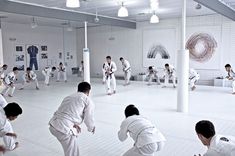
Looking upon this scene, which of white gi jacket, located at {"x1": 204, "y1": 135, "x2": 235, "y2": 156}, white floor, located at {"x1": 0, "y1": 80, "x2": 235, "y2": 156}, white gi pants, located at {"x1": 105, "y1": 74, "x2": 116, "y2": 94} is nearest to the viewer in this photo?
white gi jacket, located at {"x1": 204, "y1": 135, "x2": 235, "y2": 156}

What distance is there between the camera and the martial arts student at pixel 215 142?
1.77 meters

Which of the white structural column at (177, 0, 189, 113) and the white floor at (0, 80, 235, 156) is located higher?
the white structural column at (177, 0, 189, 113)

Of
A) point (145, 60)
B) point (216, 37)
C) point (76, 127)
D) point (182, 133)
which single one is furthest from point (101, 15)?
point (76, 127)

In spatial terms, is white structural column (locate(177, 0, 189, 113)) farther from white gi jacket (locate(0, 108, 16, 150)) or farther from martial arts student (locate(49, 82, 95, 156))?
white gi jacket (locate(0, 108, 16, 150))

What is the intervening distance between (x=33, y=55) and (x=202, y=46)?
9.17m

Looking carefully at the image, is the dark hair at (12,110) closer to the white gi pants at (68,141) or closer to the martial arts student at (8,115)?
the martial arts student at (8,115)

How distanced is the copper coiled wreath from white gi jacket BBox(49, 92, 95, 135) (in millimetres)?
9339

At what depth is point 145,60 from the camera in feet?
42.6

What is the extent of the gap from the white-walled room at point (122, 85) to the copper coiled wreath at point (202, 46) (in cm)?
4

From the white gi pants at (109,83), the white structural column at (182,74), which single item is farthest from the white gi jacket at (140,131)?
the white gi pants at (109,83)

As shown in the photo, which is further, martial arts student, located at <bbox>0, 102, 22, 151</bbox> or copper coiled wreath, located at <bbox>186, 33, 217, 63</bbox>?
copper coiled wreath, located at <bbox>186, 33, 217, 63</bbox>

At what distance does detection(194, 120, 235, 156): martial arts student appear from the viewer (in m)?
1.77

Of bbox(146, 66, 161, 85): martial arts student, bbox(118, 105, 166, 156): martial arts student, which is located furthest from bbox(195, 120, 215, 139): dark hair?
bbox(146, 66, 161, 85): martial arts student

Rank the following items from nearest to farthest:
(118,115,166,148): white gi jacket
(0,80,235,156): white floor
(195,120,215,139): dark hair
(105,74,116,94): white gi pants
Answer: (195,120,215,139): dark hair
(118,115,166,148): white gi jacket
(0,80,235,156): white floor
(105,74,116,94): white gi pants
